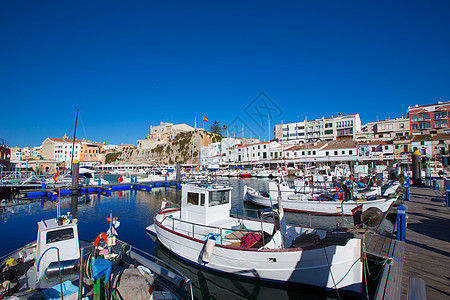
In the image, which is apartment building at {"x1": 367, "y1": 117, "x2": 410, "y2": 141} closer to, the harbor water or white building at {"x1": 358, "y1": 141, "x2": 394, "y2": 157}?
white building at {"x1": 358, "y1": 141, "x2": 394, "y2": 157}

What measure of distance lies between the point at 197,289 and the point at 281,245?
140 inches

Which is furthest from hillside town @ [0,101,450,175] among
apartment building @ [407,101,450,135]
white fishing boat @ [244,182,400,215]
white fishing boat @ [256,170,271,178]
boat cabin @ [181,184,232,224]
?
boat cabin @ [181,184,232,224]

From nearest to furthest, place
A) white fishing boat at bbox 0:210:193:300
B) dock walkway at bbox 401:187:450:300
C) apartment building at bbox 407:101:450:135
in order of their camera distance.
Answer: white fishing boat at bbox 0:210:193:300 → dock walkway at bbox 401:187:450:300 → apartment building at bbox 407:101:450:135

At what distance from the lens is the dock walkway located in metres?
5.59

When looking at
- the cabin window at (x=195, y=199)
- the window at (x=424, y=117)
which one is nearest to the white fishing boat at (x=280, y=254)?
the cabin window at (x=195, y=199)

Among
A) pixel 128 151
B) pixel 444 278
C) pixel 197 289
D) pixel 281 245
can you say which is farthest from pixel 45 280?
pixel 128 151

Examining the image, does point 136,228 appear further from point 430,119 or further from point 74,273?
point 430,119

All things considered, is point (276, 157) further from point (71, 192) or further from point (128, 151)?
point (128, 151)

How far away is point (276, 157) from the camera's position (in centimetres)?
6638

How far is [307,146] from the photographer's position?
5972 centimetres

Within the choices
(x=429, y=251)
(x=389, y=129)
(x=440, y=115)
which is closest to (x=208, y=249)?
(x=429, y=251)

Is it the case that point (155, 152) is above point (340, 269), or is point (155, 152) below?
above

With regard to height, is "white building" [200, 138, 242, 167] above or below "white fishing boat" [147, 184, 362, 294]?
above

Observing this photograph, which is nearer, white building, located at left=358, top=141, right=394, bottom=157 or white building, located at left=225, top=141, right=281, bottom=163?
white building, located at left=358, top=141, right=394, bottom=157
